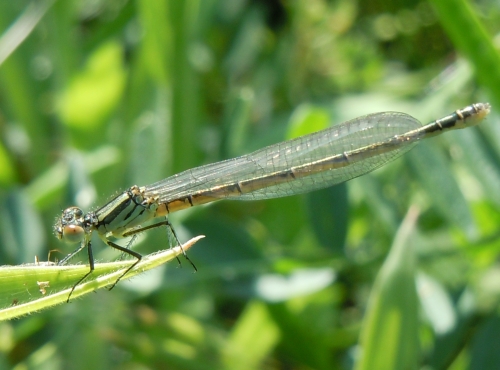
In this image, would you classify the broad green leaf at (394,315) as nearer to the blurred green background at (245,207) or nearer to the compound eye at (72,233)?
the blurred green background at (245,207)

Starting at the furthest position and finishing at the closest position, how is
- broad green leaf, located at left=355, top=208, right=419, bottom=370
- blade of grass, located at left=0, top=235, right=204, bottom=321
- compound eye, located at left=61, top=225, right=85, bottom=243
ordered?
compound eye, located at left=61, top=225, right=85, bottom=243 < broad green leaf, located at left=355, top=208, right=419, bottom=370 < blade of grass, located at left=0, top=235, right=204, bottom=321

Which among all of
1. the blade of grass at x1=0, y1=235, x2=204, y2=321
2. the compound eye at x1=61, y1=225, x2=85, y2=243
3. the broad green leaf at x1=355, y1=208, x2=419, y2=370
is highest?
the compound eye at x1=61, y1=225, x2=85, y2=243

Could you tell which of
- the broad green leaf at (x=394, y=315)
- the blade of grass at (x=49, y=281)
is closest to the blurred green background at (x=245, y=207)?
the broad green leaf at (x=394, y=315)

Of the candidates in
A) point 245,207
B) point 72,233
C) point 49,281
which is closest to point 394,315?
point 49,281

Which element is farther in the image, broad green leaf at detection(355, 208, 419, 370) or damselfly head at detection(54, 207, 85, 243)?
damselfly head at detection(54, 207, 85, 243)

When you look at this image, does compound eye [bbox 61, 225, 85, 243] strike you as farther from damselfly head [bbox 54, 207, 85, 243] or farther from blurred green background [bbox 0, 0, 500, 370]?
blurred green background [bbox 0, 0, 500, 370]

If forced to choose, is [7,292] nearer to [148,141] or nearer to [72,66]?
[148,141]

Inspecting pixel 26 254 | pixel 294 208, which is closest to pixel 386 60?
pixel 294 208

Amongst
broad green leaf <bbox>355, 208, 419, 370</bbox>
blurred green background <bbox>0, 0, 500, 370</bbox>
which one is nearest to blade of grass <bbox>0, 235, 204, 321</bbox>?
blurred green background <bbox>0, 0, 500, 370</bbox>
